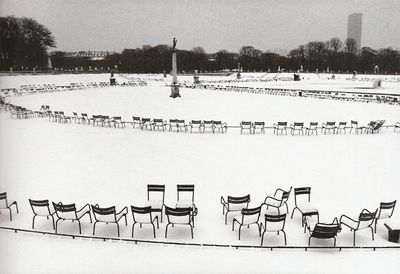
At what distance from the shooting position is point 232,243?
26.5ft

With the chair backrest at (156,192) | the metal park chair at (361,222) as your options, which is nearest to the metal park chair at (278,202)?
the metal park chair at (361,222)

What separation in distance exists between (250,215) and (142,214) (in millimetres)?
2425

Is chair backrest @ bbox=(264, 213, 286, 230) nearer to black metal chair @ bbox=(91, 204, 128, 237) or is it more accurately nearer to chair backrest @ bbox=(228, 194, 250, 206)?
chair backrest @ bbox=(228, 194, 250, 206)

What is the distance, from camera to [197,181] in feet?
39.5

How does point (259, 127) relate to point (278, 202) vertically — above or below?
above

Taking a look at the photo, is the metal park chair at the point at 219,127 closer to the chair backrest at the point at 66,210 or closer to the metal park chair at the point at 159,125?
the metal park chair at the point at 159,125

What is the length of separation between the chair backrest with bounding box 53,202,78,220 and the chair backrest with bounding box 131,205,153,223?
4.18 feet

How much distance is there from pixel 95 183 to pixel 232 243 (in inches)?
208

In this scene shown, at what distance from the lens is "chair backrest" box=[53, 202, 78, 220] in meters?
8.54

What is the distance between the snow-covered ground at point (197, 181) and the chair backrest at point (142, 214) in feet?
0.84

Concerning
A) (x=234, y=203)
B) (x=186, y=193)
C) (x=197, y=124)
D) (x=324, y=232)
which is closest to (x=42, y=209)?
(x=186, y=193)

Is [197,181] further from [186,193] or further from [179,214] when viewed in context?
[179,214]

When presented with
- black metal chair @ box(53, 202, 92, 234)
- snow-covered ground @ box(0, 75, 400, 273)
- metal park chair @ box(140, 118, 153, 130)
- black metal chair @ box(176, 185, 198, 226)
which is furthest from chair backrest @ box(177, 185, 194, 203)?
metal park chair @ box(140, 118, 153, 130)

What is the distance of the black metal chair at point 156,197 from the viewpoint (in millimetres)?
9191
